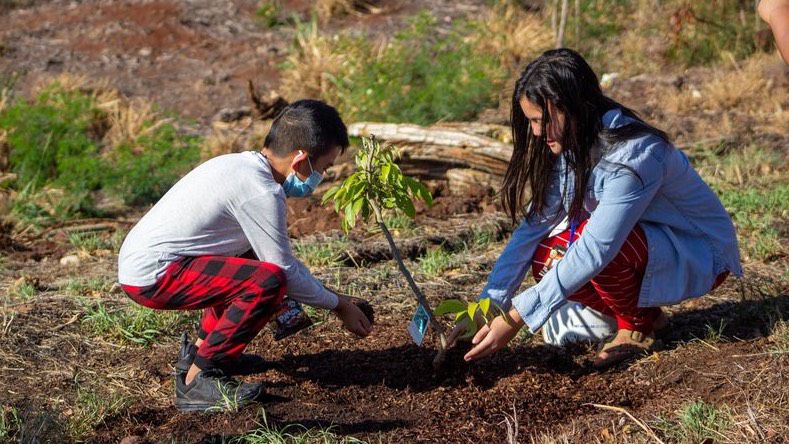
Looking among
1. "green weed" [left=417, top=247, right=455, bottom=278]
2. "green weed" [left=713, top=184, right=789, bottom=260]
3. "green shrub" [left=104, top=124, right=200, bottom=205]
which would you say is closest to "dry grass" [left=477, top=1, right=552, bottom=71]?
"green shrub" [left=104, top=124, right=200, bottom=205]

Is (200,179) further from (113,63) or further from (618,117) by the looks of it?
(113,63)

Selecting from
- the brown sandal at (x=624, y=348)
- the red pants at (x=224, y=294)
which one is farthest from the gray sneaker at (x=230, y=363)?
the brown sandal at (x=624, y=348)

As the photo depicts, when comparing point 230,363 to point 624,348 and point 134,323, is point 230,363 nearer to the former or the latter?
point 134,323

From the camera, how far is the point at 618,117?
3.43m

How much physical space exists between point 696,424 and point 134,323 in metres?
2.35

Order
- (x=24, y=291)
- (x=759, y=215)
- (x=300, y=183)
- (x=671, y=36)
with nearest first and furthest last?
(x=300, y=183), (x=24, y=291), (x=759, y=215), (x=671, y=36)

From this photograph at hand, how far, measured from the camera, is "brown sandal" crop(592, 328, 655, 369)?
377cm

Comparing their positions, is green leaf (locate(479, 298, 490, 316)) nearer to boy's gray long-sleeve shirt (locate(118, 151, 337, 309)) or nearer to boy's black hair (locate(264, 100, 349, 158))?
boy's gray long-sleeve shirt (locate(118, 151, 337, 309))

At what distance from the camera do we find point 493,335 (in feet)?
10.9

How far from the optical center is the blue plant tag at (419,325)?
11.5 ft

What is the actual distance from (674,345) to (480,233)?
5.81 ft

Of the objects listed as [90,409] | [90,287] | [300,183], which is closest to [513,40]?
[90,287]

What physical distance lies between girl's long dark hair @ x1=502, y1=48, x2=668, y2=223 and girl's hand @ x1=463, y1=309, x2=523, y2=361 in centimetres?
48

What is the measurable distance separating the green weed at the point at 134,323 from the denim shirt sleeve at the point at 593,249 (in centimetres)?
168
